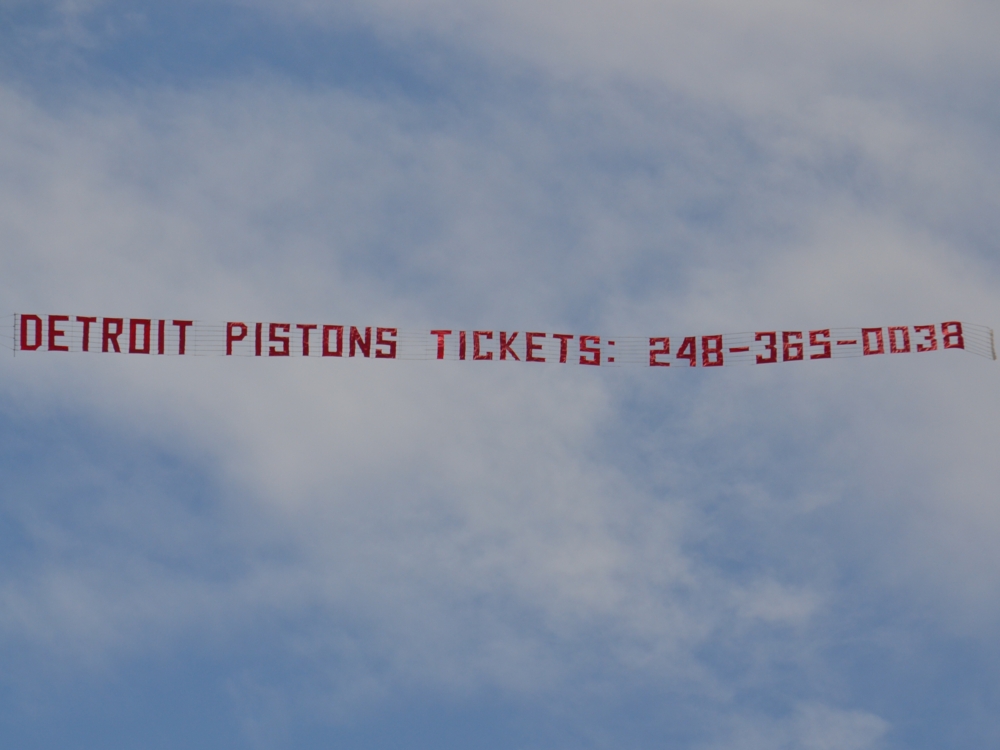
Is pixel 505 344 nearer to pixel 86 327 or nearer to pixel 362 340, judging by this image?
pixel 362 340

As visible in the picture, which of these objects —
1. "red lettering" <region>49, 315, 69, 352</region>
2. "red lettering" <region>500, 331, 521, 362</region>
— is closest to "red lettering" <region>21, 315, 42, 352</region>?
"red lettering" <region>49, 315, 69, 352</region>

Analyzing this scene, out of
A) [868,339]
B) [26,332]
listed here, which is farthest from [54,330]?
[868,339]

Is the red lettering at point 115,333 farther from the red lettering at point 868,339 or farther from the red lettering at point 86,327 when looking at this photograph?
the red lettering at point 868,339

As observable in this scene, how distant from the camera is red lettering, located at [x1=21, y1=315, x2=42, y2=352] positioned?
62.2 m

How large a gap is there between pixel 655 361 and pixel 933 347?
11.6m

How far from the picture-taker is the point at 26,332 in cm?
6247

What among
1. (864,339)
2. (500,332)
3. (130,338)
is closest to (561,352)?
(500,332)

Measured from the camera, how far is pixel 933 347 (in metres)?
64.4

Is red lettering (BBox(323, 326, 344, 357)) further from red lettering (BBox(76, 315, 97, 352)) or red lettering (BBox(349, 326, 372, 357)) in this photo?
red lettering (BBox(76, 315, 97, 352))

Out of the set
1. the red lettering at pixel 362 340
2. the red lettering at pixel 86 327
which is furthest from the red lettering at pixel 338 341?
the red lettering at pixel 86 327

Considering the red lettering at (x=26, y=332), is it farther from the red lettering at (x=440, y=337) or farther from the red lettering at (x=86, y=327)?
the red lettering at (x=440, y=337)

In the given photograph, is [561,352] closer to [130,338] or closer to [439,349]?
[439,349]

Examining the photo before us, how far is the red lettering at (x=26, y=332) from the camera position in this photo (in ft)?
204

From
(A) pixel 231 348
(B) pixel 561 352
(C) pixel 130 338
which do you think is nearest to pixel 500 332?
(B) pixel 561 352
